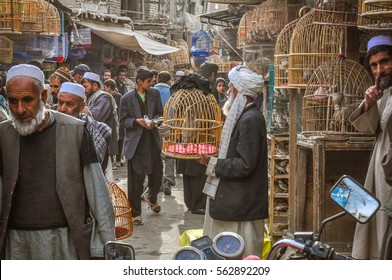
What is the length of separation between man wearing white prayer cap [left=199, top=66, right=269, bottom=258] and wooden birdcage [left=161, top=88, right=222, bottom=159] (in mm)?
1267

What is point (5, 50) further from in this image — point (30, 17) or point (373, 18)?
point (373, 18)

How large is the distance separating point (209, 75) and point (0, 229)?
22.7 feet

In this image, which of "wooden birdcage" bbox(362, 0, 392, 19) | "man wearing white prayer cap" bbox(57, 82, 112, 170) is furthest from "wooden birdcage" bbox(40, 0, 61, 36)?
"wooden birdcage" bbox(362, 0, 392, 19)

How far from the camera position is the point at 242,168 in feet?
18.2

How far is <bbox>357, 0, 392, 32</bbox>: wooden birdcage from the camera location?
5.48 m

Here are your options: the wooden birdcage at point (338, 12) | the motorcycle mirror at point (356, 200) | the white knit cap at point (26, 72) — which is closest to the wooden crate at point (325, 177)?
the wooden birdcage at point (338, 12)

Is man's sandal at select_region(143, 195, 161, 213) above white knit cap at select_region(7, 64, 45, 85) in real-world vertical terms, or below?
below

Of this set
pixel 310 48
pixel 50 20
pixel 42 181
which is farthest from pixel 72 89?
pixel 50 20

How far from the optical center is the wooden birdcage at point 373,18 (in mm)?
5477

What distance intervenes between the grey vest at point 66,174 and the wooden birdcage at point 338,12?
11.4ft

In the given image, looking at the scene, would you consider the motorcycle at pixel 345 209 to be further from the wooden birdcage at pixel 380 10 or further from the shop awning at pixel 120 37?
the shop awning at pixel 120 37

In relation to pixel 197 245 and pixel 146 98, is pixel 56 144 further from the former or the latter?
pixel 146 98

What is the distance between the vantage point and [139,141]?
9.51 meters

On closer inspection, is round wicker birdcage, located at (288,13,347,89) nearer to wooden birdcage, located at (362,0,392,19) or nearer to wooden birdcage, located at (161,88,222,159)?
wooden birdcage, located at (161,88,222,159)
